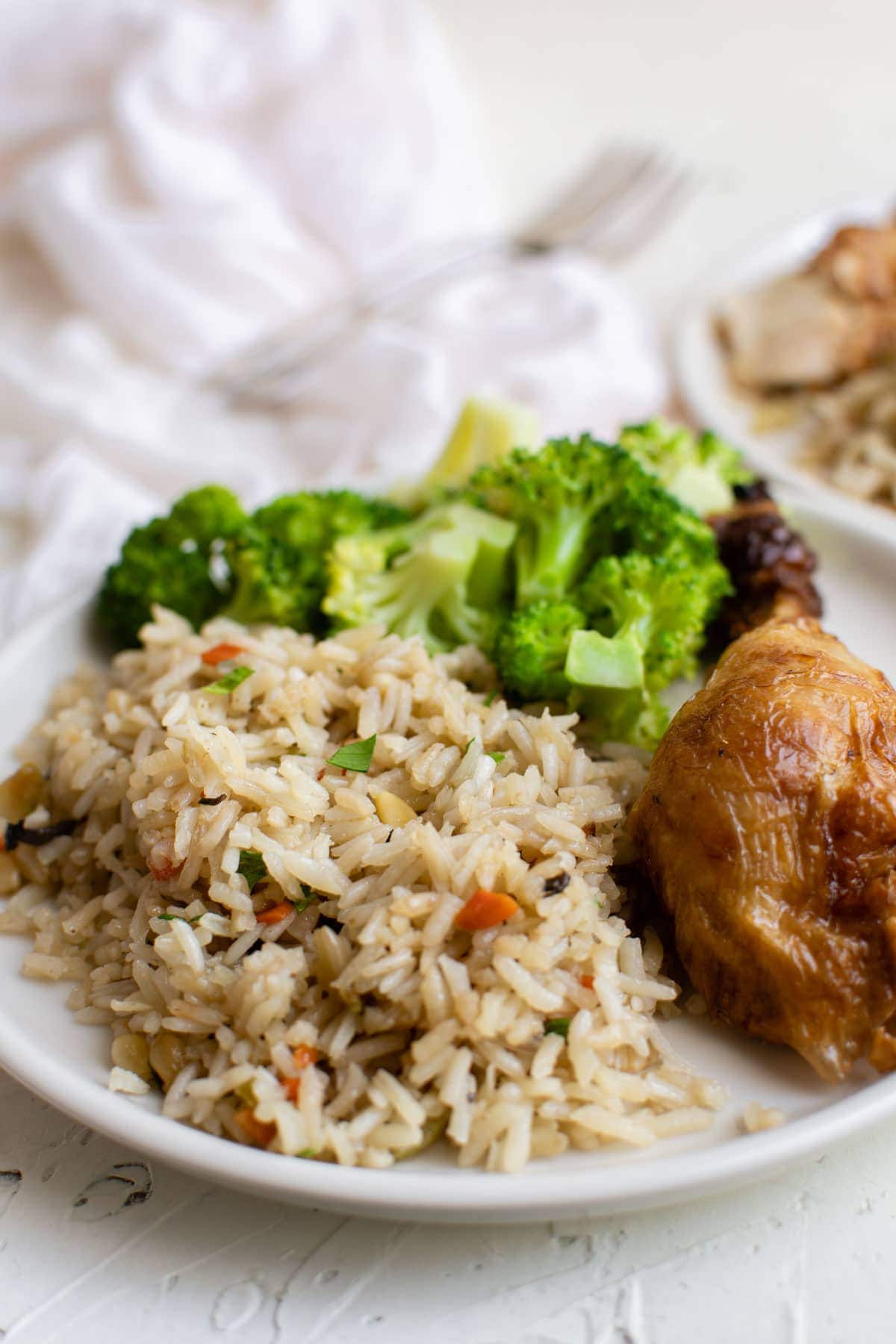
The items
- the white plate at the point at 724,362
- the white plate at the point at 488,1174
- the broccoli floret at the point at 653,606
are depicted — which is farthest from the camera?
the white plate at the point at 724,362

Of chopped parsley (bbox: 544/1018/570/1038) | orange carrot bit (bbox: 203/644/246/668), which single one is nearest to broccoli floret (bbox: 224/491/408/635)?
orange carrot bit (bbox: 203/644/246/668)

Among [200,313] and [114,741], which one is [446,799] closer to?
[114,741]

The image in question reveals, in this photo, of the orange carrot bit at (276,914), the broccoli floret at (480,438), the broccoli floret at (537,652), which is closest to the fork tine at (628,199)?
the broccoli floret at (480,438)

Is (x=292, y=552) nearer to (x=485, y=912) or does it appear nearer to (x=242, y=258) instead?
(x=485, y=912)

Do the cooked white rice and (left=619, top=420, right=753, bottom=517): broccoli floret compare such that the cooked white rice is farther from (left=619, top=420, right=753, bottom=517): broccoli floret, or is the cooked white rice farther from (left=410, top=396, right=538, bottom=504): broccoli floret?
(left=619, top=420, right=753, bottom=517): broccoli floret

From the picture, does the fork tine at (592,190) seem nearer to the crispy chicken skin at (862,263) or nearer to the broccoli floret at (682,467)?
the crispy chicken skin at (862,263)

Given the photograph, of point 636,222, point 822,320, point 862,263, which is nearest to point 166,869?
point 822,320
